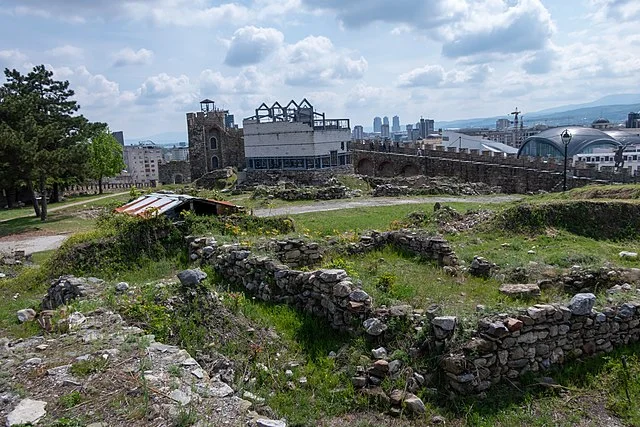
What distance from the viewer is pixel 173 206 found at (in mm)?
14891

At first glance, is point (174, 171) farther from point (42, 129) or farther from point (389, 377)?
point (389, 377)

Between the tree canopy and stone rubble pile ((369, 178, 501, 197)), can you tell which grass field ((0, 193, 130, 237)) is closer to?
the tree canopy

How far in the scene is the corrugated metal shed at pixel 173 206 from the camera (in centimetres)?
1475

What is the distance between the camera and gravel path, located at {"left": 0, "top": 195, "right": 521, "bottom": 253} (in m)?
20.7

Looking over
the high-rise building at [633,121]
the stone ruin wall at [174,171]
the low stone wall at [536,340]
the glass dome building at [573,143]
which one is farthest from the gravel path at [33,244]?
the high-rise building at [633,121]

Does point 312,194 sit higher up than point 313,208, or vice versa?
point 312,194

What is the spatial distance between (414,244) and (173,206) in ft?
24.3

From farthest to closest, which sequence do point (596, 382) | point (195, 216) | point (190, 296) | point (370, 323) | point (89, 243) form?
1. point (195, 216)
2. point (89, 243)
3. point (190, 296)
4. point (370, 323)
5. point (596, 382)

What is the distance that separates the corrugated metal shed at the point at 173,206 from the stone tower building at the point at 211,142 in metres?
40.1

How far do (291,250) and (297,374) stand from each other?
4.95 meters

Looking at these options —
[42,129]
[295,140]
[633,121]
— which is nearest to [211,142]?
[295,140]

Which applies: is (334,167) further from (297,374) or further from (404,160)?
(297,374)

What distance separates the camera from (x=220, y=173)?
49.5 meters

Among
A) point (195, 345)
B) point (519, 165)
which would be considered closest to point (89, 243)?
point (195, 345)
